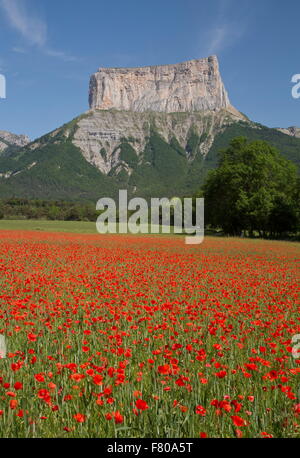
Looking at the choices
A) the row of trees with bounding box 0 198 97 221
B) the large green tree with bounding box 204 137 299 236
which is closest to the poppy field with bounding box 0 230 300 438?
the large green tree with bounding box 204 137 299 236

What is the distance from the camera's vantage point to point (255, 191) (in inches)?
2031

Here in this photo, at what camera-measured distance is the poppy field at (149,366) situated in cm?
332

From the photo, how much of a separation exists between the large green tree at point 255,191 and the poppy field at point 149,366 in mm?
39286

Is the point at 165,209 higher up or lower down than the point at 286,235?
higher up

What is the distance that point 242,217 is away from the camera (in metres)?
52.6

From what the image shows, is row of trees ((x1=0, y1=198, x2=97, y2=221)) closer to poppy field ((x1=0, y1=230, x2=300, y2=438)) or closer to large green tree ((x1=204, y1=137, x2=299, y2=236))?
large green tree ((x1=204, y1=137, x2=299, y2=236))

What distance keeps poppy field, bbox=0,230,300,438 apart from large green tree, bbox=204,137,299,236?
39286mm

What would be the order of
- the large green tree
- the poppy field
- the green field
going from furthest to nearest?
the green field < the large green tree < the poppy field

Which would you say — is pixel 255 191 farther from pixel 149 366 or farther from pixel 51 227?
pixel 149 366

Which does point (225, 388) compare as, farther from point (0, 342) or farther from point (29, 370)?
point (0, 342)

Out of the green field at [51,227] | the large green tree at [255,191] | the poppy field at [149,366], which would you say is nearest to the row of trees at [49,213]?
the green field at [51,227]

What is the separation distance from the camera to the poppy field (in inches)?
131
